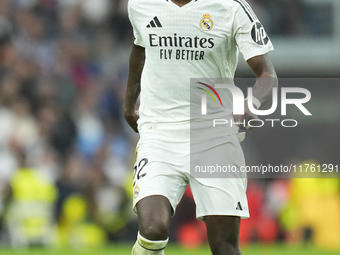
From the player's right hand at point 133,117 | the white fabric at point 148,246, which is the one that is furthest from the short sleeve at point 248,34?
the white fabric at point 148,246

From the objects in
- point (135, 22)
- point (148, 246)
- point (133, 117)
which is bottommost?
point (148, 246)

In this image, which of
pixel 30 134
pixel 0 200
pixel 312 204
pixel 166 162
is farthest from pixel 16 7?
pixel 166 162

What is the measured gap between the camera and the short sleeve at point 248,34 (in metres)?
4.75

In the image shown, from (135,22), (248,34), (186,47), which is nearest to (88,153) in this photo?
(135,22)

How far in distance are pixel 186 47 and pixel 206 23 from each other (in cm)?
22

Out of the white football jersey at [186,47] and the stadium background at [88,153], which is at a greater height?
the white football jersey at [186,47]

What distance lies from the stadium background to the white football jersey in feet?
15.3

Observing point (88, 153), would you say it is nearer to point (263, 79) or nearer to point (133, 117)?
point (133, 117)

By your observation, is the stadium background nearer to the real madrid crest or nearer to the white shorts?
the white shorts

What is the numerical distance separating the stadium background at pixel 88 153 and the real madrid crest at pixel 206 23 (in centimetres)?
475

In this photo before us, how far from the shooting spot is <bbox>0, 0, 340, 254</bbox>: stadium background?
37.5 feet

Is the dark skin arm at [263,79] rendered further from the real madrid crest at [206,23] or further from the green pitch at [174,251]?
the green pitch at [174,251]

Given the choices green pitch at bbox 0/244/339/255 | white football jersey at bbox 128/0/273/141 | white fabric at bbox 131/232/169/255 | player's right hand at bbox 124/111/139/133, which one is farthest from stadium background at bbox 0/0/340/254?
white fabric at bbox 131/232/169/255

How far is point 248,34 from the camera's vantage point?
4750mm
